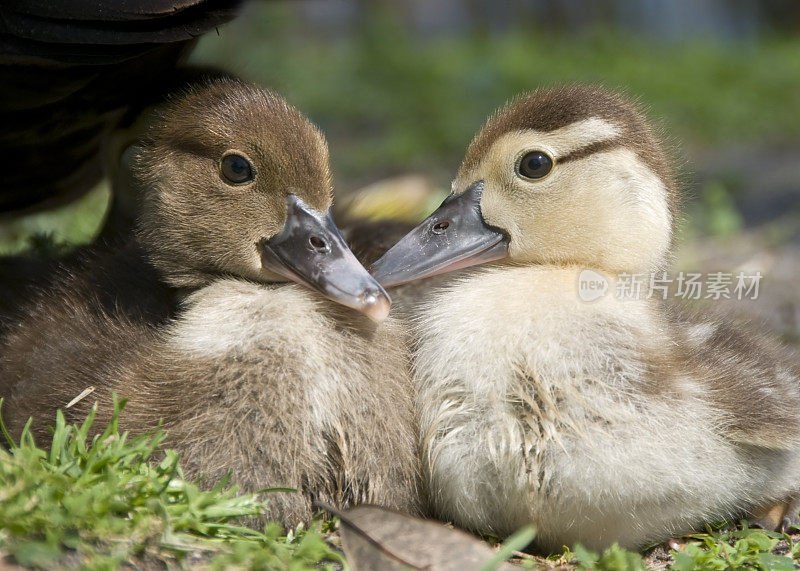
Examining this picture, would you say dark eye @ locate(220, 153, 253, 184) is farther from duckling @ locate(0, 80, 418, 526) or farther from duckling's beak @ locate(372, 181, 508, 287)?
duckling's beak @ locate(372, 181, 508, 287)

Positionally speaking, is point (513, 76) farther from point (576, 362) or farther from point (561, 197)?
point (576, 362)

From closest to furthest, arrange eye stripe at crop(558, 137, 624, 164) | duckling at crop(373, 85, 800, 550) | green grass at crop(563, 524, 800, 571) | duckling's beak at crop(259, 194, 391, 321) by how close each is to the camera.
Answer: green grass at crop(563, 524, 800, 571), duckling at crop(373, 85, 800, 550), duckling's beak at crop(259, 194, 391, 321), eye stripe at crop(558, 137, 624, 164)

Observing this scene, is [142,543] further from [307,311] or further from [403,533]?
[307,311]

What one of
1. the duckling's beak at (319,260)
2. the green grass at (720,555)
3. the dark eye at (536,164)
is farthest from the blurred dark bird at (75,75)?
the green grass at (720,555)

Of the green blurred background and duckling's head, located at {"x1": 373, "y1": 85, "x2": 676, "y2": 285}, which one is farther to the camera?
the green blurred background

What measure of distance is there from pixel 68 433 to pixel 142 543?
1.53 ft

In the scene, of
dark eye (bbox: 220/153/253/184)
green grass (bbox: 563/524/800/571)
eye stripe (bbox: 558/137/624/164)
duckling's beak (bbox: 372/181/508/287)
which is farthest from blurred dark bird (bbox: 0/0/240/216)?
green grass (bbox: 563/524/800/571)

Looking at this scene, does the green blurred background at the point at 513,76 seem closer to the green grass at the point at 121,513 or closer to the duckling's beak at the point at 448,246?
the duckling's beak at the point at 448,246

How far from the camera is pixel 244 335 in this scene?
2553 mm

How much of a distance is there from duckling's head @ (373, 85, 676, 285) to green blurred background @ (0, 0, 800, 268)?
407 mm

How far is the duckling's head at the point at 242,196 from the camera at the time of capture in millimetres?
2646

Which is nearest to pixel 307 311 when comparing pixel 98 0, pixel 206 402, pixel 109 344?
pixel 206 402

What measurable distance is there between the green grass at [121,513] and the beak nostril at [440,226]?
0.93m

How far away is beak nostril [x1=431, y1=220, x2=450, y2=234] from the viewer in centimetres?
288
